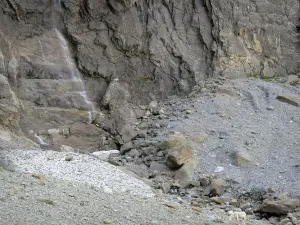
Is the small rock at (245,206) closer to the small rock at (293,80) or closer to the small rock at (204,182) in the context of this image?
the small rock at (204,182)

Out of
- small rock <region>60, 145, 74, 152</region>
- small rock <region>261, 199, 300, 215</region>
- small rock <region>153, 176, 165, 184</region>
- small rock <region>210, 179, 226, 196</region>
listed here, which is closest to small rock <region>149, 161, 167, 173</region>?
small rock <region>153, 176, 165, 184</region>

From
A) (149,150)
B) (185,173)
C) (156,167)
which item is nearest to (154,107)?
(149,150)

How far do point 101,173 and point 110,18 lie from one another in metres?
5.97

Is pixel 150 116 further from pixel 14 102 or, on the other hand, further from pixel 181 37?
pixel 14 102

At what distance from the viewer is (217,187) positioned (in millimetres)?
8969

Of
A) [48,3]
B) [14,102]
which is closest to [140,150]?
[14,102]

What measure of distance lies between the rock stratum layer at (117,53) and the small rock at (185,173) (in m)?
2.90

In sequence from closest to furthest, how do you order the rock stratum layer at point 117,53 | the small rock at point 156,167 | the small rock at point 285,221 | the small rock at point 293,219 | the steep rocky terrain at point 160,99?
the small rock at point 293,219 → the small rock at point 285,221 → the steep rocky terrain at point 160,99 → the small rock at point 156,167 → the rock stratum layer at point 117,53

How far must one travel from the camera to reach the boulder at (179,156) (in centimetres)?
981

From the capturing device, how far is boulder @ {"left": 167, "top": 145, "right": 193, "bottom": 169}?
981 cm

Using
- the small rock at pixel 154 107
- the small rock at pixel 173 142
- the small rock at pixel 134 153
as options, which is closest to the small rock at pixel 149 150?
the small rock at pixel 134 153

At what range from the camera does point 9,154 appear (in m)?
8.88

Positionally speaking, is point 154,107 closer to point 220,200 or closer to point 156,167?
point 156,167

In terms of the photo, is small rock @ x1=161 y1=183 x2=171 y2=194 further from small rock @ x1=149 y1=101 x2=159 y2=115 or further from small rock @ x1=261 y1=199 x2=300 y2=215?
small rock @ x1=149 y1=101 x2=159 y2=115
